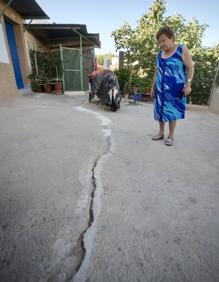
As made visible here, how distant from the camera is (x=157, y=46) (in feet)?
22.5

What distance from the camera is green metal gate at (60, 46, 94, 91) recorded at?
23.0 ft

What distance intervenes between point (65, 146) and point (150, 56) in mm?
6359

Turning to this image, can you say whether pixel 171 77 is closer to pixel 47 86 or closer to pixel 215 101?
pixel 215 101

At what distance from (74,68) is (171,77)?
19.7 feet

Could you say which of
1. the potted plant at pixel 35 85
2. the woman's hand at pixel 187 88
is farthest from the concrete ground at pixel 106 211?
the potted plant at pixel 35 85

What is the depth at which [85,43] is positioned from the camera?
8.96 meters

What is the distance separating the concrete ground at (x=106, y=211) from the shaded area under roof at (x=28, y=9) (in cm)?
502

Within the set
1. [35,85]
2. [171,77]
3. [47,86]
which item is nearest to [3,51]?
[35,85]

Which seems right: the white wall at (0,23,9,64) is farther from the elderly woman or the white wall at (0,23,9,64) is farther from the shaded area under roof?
the elderly woman

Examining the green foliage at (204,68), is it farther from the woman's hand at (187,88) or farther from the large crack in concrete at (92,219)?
the large crack in concrete at (92,219)

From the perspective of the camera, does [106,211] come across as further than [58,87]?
No

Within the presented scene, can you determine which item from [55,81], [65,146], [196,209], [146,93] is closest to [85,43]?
[55,81]

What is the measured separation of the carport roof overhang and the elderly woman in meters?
5.25

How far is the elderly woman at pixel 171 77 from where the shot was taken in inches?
82.8
